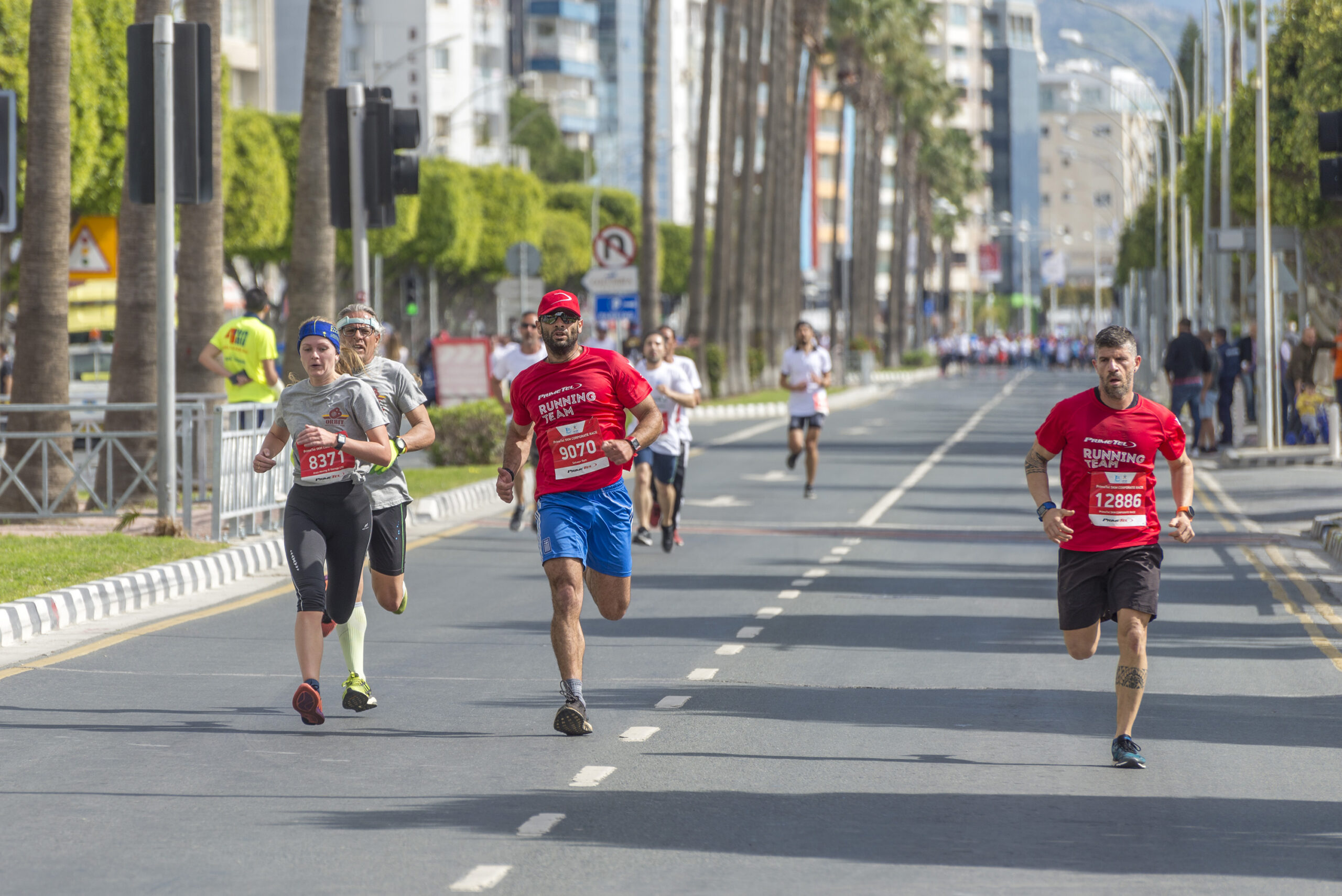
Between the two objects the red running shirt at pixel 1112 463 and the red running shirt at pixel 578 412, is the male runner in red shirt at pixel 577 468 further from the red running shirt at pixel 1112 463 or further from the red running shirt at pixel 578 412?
the red running shirt at pixel 1112 463

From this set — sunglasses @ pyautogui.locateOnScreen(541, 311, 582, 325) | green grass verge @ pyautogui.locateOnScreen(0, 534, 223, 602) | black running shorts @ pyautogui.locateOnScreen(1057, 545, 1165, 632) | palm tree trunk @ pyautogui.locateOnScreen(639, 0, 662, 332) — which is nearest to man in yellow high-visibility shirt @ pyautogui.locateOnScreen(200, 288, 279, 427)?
green grass verge @ pyautogui.locateOnScreen(0, 534, 223, 602)

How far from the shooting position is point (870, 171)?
3612 inches

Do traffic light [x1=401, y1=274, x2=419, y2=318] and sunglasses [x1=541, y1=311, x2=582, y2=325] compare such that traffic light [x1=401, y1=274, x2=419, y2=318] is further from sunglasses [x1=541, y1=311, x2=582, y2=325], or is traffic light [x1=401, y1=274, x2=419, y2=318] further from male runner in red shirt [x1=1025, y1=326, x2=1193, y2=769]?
male runner in red shirt [x1=1025, y1=326, x2=1193, y2=769]

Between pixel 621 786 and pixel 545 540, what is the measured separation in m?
1.54

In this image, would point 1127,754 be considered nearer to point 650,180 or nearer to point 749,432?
point 749,432

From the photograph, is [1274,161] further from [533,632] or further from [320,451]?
[320,451]

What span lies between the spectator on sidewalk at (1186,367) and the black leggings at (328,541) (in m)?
21.7

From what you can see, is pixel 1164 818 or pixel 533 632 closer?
pixel 1164 818

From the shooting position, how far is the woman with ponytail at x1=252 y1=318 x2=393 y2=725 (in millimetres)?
9141

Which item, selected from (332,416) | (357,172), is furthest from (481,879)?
(357,172)

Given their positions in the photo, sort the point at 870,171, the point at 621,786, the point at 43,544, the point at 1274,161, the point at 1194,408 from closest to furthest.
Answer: the point at 621,786
the point at 43,544
the point at 1194,408
the point at 1274,161
the point at 870,171

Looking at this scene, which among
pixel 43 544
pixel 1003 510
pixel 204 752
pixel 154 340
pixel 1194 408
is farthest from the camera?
pixel 1194 408

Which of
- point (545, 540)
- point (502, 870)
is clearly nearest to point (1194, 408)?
point (545, 540)

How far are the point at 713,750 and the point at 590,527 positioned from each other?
1146 mm
